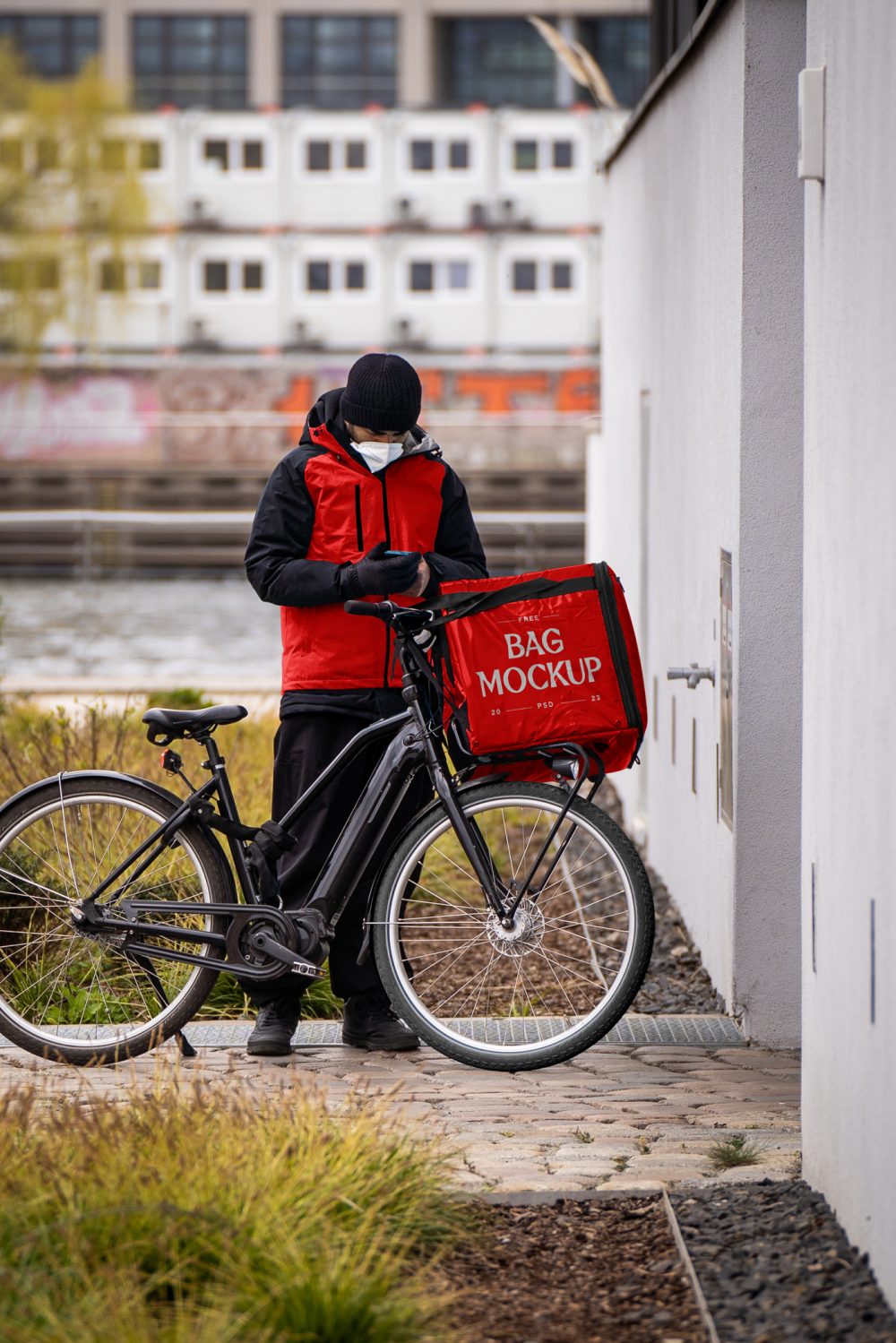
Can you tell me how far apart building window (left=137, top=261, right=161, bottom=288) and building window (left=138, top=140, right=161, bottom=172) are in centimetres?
266

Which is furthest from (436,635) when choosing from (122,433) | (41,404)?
(41,404)

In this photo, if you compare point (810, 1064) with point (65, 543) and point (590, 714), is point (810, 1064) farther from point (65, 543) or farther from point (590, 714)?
point (65, 543)

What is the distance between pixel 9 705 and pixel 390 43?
60.6 m

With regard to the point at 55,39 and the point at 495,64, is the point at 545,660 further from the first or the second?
the point at 55,39

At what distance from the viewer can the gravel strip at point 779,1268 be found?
3.50 metres

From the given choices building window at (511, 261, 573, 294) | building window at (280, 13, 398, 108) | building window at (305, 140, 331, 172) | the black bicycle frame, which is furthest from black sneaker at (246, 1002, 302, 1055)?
building window at (280, 13, 398, 108)

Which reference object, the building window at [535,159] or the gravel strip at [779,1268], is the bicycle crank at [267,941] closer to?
the gravel strip at [779,1268]

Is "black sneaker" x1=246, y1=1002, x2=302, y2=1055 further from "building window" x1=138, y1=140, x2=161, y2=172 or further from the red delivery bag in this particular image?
"building window" x1=138, y1=140, x2=161, y2=172

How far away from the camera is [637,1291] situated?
12.5 feet

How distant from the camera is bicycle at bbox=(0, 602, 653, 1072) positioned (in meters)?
5.28

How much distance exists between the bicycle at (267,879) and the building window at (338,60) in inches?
2514

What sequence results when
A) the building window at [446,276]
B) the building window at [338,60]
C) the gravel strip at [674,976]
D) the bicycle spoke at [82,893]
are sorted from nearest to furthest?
the bicycle spoke at [82,893], the gravel strip at [674,976], the building window at [446,276], the building window at [338,60]

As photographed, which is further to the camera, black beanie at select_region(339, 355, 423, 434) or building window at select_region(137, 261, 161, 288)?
building window at select_region(137, 261, 161, 288)

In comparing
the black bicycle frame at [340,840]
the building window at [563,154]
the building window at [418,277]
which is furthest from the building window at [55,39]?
the black bicycle frame at [340,840]
